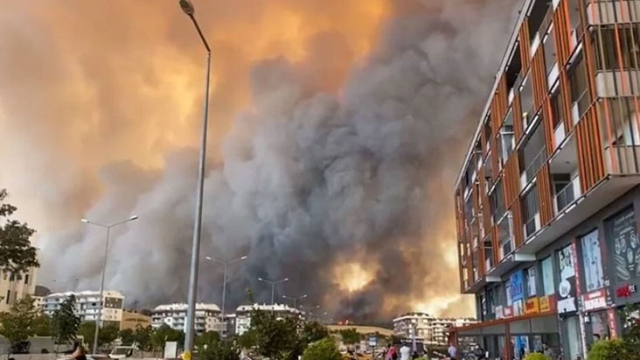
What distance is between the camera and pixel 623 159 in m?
21.0

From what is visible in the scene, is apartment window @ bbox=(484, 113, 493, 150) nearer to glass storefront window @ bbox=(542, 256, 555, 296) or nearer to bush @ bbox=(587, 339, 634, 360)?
glass storefront window @ bbox=(542, 256, 555, 296)

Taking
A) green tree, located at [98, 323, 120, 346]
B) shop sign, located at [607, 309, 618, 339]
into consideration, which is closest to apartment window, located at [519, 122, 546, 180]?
shop sign, located at [607, 309, 618, 339]

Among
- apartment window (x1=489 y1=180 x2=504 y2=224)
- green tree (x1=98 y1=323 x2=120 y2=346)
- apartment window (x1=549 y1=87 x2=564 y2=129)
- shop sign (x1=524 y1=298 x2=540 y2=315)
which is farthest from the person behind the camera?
green tree (x1=98 y1=323 x2=120 y2=346)

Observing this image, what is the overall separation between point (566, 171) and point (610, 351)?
50.7 ft

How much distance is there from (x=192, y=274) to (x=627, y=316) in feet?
39.3

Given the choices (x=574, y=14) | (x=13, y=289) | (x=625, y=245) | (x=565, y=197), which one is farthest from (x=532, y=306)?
(x=13, y=289)

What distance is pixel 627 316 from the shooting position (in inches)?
624

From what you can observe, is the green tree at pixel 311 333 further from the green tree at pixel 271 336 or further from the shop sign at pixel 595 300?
the shop sign at pixel 595 300

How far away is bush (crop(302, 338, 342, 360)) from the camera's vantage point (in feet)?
64.6

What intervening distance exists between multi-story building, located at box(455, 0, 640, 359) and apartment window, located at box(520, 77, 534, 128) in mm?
78

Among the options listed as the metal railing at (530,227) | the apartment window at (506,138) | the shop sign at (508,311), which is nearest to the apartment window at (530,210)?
the metal railing at (530,227)

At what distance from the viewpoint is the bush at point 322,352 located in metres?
19.7

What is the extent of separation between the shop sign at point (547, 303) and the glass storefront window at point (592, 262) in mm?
5042

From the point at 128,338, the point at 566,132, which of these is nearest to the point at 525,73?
the point at 566,132
